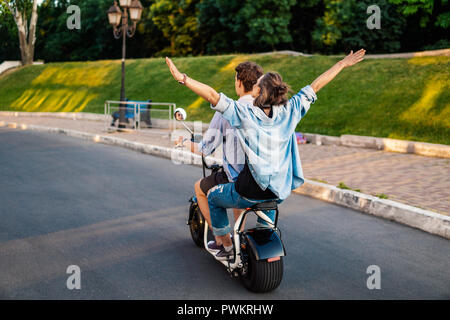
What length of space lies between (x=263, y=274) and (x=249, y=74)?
155cm

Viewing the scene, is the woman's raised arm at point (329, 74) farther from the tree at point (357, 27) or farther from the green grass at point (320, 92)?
the tree at point (357, 27)

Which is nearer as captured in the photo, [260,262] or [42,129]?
[260,262]

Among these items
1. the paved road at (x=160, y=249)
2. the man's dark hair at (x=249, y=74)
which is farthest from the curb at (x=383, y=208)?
the man's dark hair at (x=249, y=74)

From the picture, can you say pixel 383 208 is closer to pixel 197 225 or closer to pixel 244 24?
pixel 197 225

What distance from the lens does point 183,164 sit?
36.9ft

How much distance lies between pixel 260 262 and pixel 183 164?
7.50 meters

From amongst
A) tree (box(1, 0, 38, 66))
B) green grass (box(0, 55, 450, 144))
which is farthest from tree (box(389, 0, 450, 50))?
tree (box(1, 0, 38, 66))

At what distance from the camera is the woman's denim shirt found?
11.8 ft

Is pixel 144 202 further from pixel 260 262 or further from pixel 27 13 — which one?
pixel 27 13

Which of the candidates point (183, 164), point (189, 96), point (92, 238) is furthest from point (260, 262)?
point (189, 96)

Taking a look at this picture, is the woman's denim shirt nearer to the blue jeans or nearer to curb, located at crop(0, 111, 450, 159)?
the blue jeans

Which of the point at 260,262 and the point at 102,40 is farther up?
the point at 102,40

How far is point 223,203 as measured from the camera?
407 centimetres
